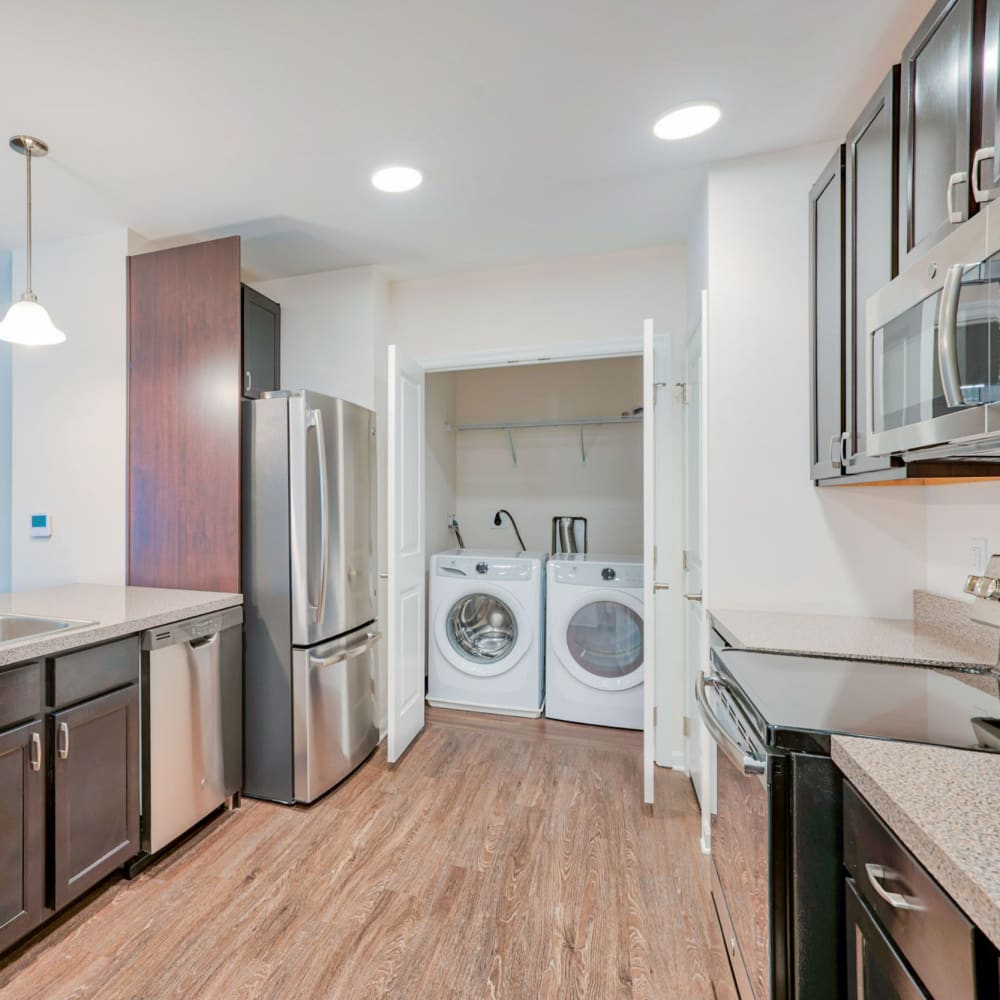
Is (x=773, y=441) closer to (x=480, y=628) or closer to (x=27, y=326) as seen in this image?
(x=480, y=628)

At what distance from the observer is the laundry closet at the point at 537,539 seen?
3.03 metres

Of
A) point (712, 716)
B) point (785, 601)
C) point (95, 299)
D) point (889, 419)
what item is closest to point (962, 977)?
point (712, 716)

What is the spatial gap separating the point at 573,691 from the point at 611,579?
2.24 ft

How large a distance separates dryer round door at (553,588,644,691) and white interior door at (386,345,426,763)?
83 cm

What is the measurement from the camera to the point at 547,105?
1.69 metres

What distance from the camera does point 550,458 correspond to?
403cm

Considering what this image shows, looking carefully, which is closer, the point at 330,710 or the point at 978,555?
the point at 978,555

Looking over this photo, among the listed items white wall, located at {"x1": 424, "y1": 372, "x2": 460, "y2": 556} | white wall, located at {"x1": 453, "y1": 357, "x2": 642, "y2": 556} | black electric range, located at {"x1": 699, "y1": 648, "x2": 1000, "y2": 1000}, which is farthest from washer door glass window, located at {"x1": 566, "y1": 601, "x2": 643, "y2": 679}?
black electric range, located at {"x1": 699, "y1": 648, "x2": 1000, "y2": 1000}

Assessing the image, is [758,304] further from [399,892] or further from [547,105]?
[399,892]

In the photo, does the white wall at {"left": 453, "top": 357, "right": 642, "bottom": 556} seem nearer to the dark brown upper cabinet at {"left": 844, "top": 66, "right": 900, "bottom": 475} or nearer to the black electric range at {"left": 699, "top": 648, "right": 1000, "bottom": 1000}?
the dark brown upper cabinet at {"left": 844, "top": 66, "right": 900, "bottom": 475}

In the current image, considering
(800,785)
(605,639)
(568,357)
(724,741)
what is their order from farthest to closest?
(605,639)
(568,357)
(724,741)
(800,785)

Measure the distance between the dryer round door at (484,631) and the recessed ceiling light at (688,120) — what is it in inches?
90.5

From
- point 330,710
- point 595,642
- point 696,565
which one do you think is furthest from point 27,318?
point 595,642

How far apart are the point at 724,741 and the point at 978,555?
1029mm
